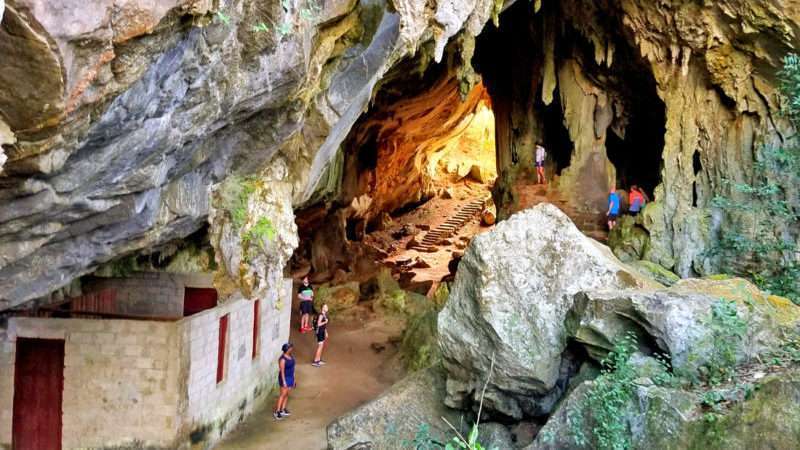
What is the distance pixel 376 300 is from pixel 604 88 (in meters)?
8.86

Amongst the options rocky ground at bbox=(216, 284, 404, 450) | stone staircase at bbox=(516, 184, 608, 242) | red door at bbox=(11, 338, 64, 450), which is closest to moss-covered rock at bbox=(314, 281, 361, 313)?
rocky ground at bbox=(216, 284, 404, 450)

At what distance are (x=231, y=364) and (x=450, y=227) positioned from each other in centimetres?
2153

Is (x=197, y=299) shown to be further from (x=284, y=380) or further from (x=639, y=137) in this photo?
(x=639, y=137)

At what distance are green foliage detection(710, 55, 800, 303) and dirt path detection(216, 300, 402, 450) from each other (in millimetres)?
7868

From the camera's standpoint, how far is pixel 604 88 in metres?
17.9

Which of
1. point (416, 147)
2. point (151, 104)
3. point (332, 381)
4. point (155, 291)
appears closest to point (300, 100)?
point (151, 104)

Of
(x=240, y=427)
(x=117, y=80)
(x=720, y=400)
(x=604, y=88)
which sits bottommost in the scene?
→ (x=240, y=427)

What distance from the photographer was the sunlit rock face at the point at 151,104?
4.11 m

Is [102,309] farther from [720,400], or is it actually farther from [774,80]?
[774,80]

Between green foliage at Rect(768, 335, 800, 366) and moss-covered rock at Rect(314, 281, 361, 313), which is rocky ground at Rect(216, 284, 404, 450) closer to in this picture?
moss-covered rock at Rect(314, 281, 361, 313)

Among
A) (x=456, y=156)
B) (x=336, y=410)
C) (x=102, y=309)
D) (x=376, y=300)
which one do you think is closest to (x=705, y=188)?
(x=376, y=300)

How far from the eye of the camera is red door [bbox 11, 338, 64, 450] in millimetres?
9000

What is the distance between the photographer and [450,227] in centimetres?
3158

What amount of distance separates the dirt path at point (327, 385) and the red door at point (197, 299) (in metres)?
2.20
